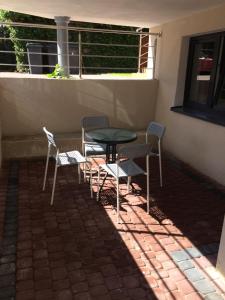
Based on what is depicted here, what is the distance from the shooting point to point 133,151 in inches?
120

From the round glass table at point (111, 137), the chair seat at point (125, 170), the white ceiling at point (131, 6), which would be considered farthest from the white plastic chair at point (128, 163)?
the white ceiling at point (131, 6)

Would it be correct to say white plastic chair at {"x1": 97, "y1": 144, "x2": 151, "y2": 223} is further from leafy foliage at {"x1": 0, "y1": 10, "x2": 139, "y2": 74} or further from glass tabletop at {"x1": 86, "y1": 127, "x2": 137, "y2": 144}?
leafy foliage at {"x1": 0, "y1": 10, "x2": 139, "y2": 74}

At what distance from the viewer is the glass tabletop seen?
11.7 ft

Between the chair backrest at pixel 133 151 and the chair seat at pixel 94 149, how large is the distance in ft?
3.27

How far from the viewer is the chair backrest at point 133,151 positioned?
9.87 ft

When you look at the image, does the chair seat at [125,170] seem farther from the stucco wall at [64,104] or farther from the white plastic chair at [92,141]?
the stucco wall at [64,104]

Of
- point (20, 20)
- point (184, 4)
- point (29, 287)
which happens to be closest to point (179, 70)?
point (184, 4)

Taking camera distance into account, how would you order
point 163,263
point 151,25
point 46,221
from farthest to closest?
1. point 151,25
2. point 46,221
3. point 163,263

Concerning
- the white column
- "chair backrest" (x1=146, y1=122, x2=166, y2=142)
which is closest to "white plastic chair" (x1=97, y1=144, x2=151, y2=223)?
"chair backrest" (x1=146, y1=122, x2=166, y2=142)

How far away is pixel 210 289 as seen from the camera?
227cm

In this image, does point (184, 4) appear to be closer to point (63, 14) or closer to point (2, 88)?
point (63, 14)

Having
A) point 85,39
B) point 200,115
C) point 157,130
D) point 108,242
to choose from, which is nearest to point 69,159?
point 108,242

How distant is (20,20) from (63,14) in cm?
506

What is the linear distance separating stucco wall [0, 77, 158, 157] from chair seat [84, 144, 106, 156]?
1.00 meters
